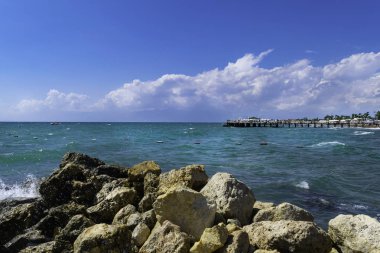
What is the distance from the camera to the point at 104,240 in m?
6.43

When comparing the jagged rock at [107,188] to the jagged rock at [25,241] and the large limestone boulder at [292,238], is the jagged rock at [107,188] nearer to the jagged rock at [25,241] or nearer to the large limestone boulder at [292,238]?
the jagged rock at [25,241]

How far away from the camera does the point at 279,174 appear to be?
22.5 m

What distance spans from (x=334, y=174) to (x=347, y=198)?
6870 mm

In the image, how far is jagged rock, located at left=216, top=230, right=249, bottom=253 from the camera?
21.4 feet

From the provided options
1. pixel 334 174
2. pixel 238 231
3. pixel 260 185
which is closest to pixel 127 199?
pixel 238 231

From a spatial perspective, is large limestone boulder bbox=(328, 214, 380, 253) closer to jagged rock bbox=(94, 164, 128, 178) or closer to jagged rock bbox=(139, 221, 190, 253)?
jagged rock bbox=(139, 221, 190, 253)

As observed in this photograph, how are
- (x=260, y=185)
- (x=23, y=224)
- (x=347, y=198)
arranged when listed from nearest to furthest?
(x=23, y=224)
(x=347, y=198)
(x=260, y=185)

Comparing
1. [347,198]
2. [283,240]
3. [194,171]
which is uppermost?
[194,171]

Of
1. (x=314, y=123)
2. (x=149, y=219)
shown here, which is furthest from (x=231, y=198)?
(x=314, y=123)

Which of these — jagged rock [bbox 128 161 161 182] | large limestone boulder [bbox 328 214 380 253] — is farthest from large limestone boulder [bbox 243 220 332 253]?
jagged rock [bbox 128 161 161 182]

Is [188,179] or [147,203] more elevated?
[188,179]

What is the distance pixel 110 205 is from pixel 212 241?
3.63 m

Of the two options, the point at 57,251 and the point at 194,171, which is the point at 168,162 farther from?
the point at 57,251

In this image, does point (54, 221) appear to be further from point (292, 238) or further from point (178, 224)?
point (292, 238)
